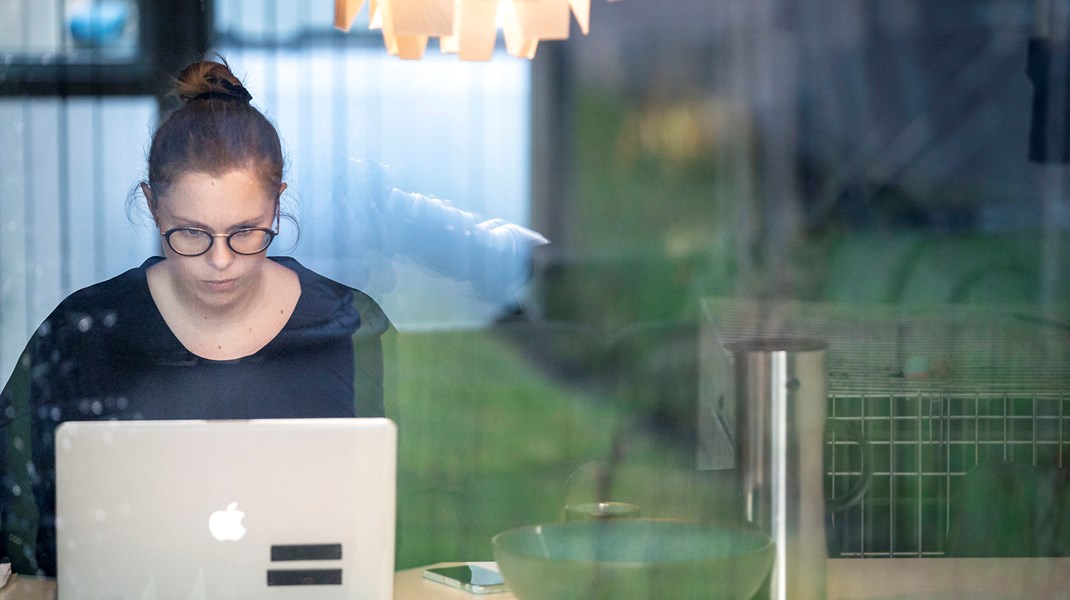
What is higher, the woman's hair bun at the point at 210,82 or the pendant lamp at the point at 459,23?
the pendant lamp at the point at 459,23

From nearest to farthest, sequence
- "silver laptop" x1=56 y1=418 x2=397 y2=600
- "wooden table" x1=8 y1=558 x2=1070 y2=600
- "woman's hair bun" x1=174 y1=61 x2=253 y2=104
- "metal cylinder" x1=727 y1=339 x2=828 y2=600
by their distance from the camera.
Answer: "silver laptop" x1=56 y1=418 x2=397 y2=600
"metal cylinder" x1=727 y1=339 x2=828 y2=600
"wooden table" x1=8 y1=558 x2=1070 y2=600
"woman's hair bun" x1=174 y1=61 x2=253 y2=104

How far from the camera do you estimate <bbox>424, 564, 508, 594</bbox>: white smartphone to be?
1.30m

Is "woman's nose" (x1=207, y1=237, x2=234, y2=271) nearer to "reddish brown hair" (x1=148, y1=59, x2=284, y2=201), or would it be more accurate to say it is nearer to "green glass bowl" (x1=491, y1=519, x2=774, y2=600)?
"reddish brown hair" (x1=148, y1=59, x2=284, y2=201)

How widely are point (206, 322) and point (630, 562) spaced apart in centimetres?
74

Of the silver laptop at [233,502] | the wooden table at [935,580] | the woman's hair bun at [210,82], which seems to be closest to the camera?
the silver laptop at [233,502]

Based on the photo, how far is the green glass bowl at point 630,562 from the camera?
107 centimetres

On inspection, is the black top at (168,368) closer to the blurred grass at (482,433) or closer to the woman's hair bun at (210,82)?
the blurred grass at (482,433)

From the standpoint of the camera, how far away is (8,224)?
1.55m

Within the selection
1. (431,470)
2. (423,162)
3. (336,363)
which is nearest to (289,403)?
(336,363)

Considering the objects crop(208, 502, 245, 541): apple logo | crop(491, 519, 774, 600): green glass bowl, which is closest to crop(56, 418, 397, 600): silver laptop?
crop(208, 502, 245, 541): apple logo

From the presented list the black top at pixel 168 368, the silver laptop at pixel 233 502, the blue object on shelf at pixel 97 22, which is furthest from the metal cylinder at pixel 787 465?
the blue object on shelf at pixel 97 22

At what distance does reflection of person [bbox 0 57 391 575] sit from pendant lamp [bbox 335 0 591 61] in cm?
22

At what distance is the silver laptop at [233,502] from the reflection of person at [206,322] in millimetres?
463

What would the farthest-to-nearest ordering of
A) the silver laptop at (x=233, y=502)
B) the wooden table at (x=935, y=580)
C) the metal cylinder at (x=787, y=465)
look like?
the wooden table at (x=935, y=580), the metal cylinder at (x=787, y=465), the silver laptop at (x=233, y=502)
